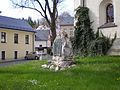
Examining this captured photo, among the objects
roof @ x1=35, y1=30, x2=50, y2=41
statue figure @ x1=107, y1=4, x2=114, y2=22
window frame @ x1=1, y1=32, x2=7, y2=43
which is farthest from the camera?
roof @ x1=35, y1=30, x2=50, y2=41

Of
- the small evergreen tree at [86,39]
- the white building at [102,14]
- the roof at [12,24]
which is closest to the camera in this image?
the small evergreen tree at [86,39]

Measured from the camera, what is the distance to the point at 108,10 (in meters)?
32.5

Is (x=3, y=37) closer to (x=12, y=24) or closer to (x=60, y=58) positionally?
(x=12, y=24)

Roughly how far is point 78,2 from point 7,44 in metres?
22.7

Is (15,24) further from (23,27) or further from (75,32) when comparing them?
(75,32)

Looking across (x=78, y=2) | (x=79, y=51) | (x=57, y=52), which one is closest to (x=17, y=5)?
(x=78, y=2)

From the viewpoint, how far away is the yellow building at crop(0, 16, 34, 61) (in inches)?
2063

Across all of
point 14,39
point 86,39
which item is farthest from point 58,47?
point 14,39

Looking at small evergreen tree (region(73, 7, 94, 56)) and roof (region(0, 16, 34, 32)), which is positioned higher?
roof (region(0, 16, 34, 32))

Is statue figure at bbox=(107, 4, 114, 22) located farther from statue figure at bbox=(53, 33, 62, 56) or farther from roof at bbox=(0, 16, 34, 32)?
roof at bbox=(0, 16, 34, 32)

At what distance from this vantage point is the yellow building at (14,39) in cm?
5239

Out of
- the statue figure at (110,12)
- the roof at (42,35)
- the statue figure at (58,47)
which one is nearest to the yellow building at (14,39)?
the statue figure at (110,12)

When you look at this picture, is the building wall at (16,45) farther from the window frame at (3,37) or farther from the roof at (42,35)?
the roof at (42,35)

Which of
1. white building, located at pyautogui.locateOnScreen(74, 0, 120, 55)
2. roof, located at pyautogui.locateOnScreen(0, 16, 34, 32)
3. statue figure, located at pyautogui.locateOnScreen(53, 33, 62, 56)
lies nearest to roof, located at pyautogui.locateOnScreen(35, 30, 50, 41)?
roof, located at pyautogui.locateOnScreen(0, 16, 34, 32)
